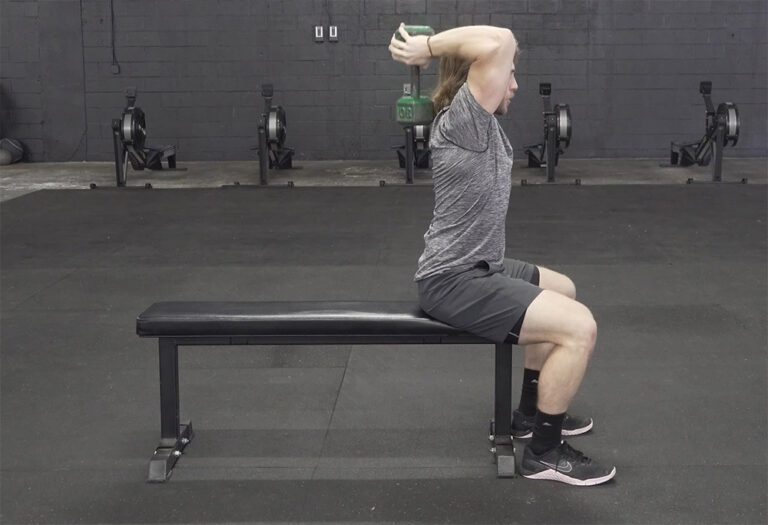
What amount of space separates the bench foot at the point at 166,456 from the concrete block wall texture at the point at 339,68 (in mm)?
9334

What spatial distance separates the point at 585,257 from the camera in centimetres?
653

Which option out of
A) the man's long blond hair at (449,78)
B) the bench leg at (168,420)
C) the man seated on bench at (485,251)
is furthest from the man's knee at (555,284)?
the bench leg at (168,420)

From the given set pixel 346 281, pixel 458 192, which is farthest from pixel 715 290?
pixel 458 192

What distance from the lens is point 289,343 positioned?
320 centimetres

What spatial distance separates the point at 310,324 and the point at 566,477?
0.97m

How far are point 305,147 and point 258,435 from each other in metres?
9.27

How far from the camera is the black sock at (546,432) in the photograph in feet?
10.0

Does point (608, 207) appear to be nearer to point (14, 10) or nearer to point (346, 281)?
point (346, 281)

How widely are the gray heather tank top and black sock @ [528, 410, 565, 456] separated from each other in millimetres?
512

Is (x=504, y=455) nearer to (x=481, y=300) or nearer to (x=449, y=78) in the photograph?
(x=481, y=300)

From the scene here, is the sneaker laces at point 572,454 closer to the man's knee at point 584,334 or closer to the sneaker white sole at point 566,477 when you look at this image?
the sneaker white sole at point 566,477

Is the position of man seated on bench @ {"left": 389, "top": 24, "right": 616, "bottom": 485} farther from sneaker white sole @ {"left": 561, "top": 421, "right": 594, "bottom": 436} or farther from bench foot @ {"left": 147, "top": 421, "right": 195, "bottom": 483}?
bench foot @ {"left": 147, "top": 421, "right": 195, "bottom": 483}

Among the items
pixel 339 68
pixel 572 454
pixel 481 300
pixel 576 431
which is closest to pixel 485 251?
pixel 481 300

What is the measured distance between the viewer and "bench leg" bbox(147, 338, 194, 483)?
3146mm
